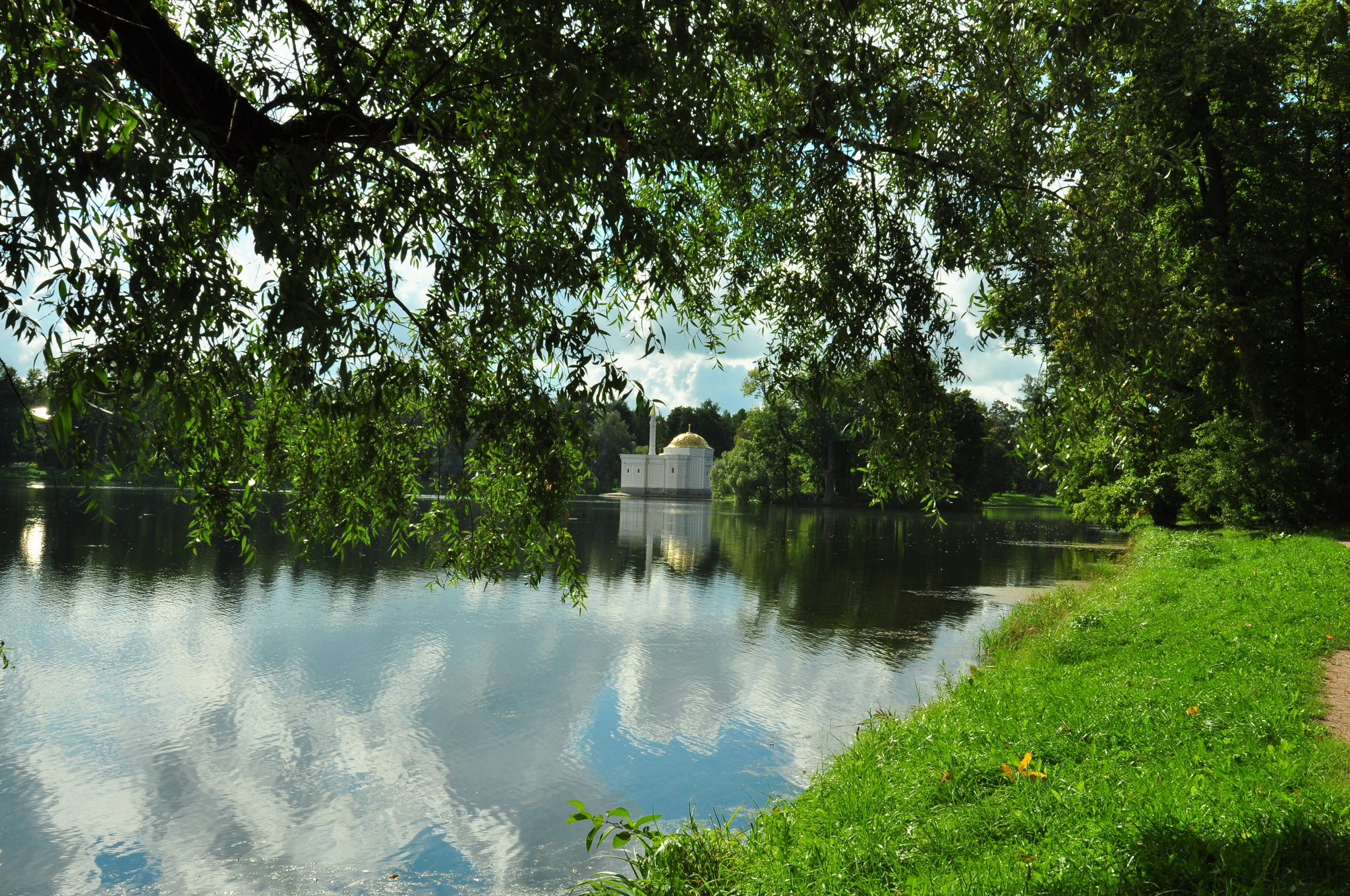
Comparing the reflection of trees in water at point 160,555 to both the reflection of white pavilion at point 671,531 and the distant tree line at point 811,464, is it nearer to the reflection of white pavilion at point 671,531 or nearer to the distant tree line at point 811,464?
the reflection of white pavilion at point 671,531

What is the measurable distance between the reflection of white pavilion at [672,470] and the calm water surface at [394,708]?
7099 cm

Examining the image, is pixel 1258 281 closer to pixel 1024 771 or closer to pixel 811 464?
pixel 1024 771

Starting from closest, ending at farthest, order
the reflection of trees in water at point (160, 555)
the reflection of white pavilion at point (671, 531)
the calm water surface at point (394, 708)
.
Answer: the calm water surface at point (394, 708) → the reflection of trees in water at point (160, 555) → the reflection of white pavilion at point (671, 531)

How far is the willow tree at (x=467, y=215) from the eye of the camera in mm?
3324

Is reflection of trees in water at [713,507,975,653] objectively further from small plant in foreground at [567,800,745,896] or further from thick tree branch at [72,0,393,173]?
thick tree branch at [72,0,393,173]

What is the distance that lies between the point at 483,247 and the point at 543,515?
169 cm

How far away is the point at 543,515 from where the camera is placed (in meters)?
5.44

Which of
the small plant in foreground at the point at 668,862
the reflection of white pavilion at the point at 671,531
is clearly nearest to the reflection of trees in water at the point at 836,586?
the reflection of white pavilion at the point at 671,531

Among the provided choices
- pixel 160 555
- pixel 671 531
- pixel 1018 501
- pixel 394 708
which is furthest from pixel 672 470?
pixel 394 708

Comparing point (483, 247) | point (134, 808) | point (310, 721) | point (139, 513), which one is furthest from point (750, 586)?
point (139, 513)

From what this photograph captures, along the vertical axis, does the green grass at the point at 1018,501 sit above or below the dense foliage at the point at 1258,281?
below

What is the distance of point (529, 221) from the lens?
4.93 metres

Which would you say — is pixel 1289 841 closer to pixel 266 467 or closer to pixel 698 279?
pixel 698 279

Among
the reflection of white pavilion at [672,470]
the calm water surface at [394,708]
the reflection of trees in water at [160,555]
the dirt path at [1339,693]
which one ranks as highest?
the reflection of white pavilion at [672,470]
